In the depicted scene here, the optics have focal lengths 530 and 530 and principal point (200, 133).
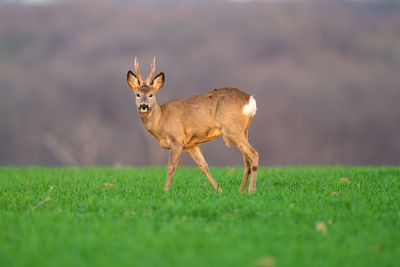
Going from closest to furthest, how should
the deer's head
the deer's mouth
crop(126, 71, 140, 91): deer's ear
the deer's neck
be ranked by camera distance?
the deer's mouth → the deer's head → the deer's neck → crop(126, 71, 140, 91): deer's ear

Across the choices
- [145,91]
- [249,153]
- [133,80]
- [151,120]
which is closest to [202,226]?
[249,153]

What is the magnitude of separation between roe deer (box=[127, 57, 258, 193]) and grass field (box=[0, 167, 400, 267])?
0.60m

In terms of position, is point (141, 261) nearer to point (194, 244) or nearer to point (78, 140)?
point (194, 244)

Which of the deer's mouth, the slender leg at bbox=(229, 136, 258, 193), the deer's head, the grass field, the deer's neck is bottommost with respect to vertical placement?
the grass field

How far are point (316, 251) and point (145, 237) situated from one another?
1592 mm

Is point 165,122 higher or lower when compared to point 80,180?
higher

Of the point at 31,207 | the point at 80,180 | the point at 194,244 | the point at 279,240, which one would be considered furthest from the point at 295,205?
the point at 80,180

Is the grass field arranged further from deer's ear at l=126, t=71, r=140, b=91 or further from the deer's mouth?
deer's ear at l=126, t=71, r=140, b=91

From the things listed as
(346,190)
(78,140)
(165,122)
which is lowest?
(78,140)

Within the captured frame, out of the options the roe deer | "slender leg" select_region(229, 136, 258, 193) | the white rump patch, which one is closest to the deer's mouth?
the roe deer

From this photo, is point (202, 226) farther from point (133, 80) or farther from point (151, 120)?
point (133, 80)

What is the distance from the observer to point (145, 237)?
16.5ft

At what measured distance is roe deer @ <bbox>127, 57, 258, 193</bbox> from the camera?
27.9 feet

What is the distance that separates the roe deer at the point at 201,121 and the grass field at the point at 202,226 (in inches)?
23.6
